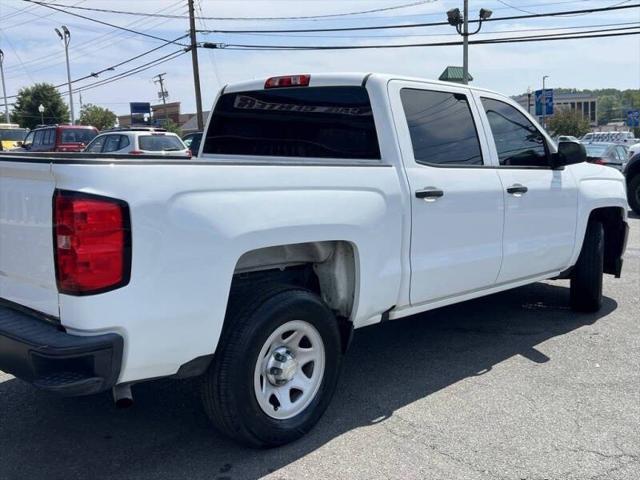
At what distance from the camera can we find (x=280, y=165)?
3.36 meters

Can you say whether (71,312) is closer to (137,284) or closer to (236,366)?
(137,284)

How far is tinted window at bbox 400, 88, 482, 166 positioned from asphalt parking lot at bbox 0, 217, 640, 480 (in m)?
1.54

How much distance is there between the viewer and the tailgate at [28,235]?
2.88m

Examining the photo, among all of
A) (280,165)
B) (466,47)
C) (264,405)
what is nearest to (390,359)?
(264,405)

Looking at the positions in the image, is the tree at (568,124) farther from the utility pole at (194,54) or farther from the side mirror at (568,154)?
the side mirror at (568,154)

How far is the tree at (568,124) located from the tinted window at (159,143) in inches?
2454

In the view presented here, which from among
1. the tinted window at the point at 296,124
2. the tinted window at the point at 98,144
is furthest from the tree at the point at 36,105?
the tinted window at the point at 296,124

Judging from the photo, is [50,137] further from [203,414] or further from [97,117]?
[97,117]

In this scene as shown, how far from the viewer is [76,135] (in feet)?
71.4

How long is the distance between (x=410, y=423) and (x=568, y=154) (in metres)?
2.72

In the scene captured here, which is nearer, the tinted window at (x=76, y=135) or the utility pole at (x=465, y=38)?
the tinted window at (x=76, y=135)

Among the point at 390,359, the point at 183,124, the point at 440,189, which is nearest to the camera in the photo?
the point at 440,189

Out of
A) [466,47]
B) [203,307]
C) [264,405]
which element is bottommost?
[264,405]

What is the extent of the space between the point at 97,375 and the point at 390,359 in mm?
2706
